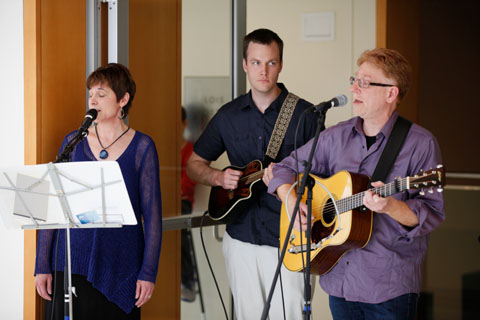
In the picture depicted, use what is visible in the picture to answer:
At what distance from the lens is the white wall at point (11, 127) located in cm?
292

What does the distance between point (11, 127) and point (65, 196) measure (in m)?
0.76

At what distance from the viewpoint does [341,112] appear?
539cm

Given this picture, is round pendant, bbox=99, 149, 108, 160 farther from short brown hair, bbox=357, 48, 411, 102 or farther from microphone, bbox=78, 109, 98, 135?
short brown hair, bbox=357, 48, 411, 102

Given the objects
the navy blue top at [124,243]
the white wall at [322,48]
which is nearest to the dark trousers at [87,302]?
the navy blue top at [124,243]

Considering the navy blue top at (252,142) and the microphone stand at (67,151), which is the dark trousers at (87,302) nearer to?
the microphone stand at (67,151)

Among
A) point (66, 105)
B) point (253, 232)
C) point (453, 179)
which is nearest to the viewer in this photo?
point (66, 105)

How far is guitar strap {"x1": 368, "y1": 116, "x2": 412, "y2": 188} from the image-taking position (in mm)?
2609

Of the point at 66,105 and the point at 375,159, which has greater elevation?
the point at 66,105

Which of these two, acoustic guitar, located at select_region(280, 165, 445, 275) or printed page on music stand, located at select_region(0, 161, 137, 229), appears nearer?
printed page on music stand, located at select_region(0, 161, 137, 229)

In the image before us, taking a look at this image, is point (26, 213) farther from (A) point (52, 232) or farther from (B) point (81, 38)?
(B) point (81, 38)

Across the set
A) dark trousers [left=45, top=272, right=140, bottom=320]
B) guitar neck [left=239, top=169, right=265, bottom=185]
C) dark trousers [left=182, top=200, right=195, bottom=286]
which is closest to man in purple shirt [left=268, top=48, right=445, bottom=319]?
guitar neck [left=239, top=169, right=265, bottom=185]

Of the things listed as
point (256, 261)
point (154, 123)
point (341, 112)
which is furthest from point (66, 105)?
point (341, 112)

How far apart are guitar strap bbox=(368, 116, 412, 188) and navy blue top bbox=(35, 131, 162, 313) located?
90 centimetres

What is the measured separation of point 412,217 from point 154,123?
5.16 feet
